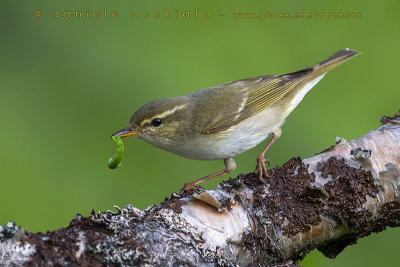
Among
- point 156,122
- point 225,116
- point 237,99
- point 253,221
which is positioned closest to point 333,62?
point 237,99

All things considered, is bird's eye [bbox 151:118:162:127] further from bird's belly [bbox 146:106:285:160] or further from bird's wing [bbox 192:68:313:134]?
bird's wing [bbox 192:68:313:134]

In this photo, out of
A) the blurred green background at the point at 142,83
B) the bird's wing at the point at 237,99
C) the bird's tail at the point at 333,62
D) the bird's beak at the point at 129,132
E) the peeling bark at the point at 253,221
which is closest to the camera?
the peeling bark at the point at 253,221

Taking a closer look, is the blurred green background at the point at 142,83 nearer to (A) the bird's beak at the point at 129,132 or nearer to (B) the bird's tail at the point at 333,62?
(B) the bird's tail at the point at 333,62

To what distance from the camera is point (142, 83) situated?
5.41 meters

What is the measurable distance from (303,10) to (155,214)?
3748mm

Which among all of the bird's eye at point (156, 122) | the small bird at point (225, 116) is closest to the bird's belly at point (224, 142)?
the small bird at point (225, 116)

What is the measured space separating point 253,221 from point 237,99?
2054mm

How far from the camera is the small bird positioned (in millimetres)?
4578

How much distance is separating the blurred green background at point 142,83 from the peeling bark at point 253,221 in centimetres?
153

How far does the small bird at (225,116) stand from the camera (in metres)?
4.58

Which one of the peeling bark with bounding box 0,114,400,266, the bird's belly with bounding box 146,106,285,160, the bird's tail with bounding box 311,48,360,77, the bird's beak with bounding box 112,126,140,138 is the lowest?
the peeling bark with bounding box 0,114,400,266

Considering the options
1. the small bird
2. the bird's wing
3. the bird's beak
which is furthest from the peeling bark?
the bird's beak

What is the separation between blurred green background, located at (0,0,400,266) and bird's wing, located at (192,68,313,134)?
16.7 inches

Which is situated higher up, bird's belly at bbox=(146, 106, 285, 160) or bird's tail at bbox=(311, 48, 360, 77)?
bird's tail at bbox=(311, 48, 360, 77)
